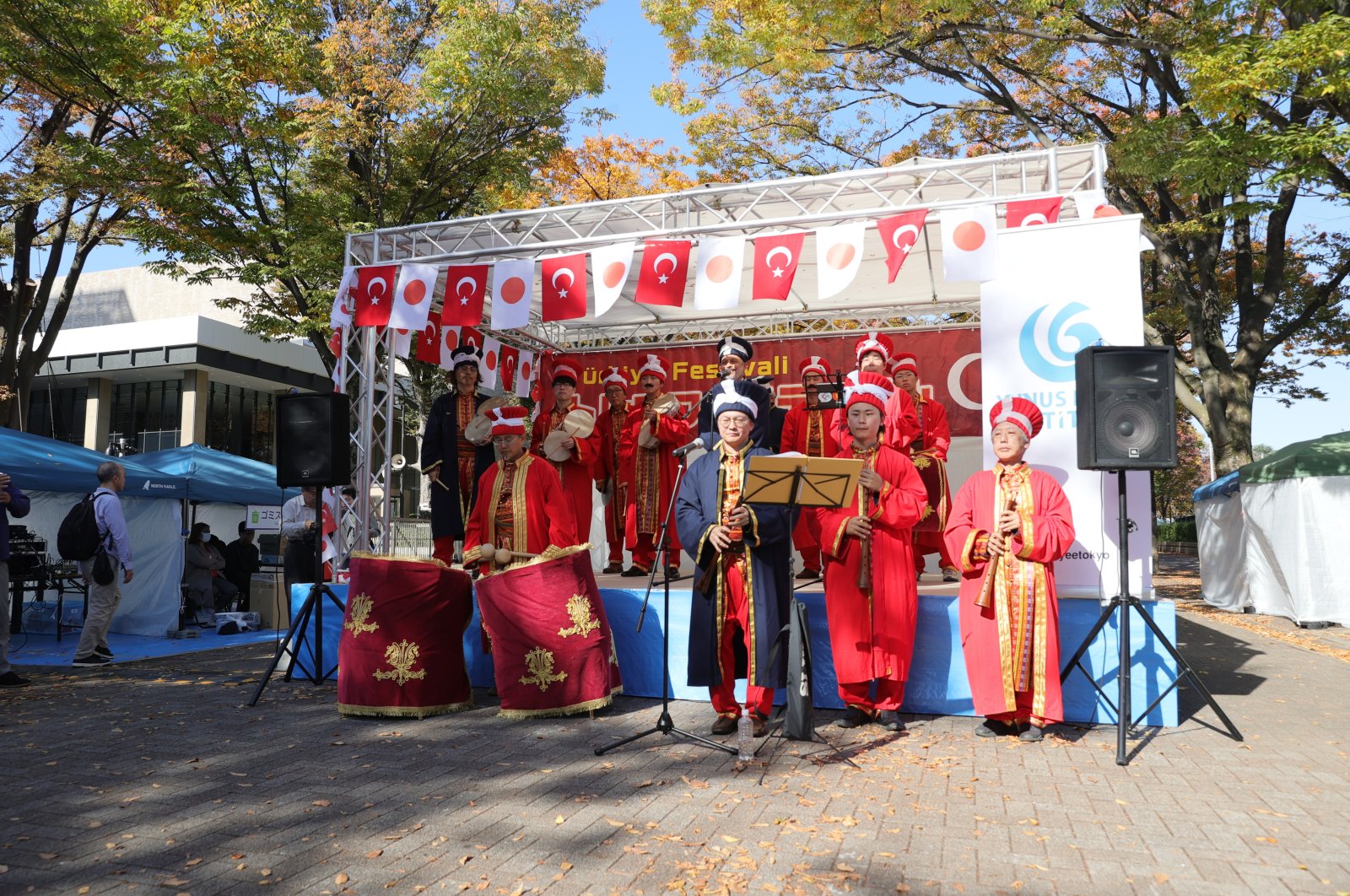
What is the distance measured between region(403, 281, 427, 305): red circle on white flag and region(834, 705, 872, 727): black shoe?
472 centimetres

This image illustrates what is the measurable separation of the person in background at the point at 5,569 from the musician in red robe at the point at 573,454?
12.5 feet

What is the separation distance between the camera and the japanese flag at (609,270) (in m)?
7.09

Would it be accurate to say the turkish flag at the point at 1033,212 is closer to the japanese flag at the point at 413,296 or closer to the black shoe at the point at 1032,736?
the black shoe at the point at 1032,736

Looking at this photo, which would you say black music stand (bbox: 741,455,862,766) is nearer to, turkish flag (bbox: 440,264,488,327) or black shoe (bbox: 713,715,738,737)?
black shoe (bbox: 713,715,738,737)

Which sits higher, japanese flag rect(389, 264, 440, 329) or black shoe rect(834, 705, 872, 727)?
japanese flag rect(389, 264, 440, 329)

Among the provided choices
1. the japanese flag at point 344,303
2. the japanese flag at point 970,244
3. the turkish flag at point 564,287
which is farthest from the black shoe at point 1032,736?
the japanese flag at point 344,303

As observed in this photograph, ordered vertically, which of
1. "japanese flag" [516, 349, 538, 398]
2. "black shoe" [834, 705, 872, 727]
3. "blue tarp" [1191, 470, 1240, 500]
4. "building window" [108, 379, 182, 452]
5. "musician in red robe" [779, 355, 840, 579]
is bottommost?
"black shoe" [834, 705, 872, 727]

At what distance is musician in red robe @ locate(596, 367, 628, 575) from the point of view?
8562 millimetres

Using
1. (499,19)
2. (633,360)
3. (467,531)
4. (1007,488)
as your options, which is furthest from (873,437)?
(499,19)

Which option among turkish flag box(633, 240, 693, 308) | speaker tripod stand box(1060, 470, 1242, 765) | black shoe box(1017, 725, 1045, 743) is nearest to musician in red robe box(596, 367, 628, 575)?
turkish flag box(633, 240, 693, 308)

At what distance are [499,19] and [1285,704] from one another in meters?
10.7

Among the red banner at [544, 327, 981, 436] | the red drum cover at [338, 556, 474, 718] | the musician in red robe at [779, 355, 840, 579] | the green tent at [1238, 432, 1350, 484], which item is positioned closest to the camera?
the red drum cover at [338, 556, 474, 718]

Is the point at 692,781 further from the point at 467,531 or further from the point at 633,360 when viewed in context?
the point at 633,360

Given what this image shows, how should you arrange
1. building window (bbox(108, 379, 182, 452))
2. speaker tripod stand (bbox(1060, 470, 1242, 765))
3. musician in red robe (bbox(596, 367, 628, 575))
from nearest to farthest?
1. speaker tripod stand (bbox(1060, 470, 1242, 765))
2. musician in red robe (bbox(596, 367, 628, 575))
3. building window (bbox(108, 379, 182, 452))
